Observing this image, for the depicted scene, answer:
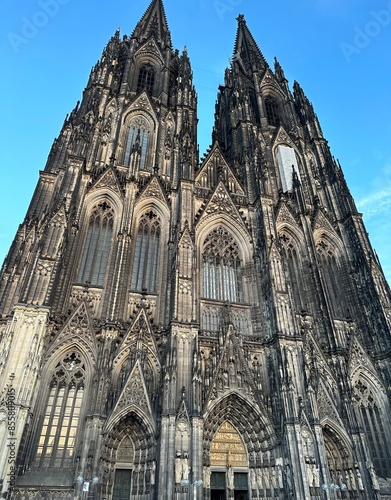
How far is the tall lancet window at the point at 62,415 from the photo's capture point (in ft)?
49.7

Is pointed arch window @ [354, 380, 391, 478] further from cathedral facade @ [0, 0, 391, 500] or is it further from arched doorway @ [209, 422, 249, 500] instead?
arched doorway @ [209, 422, 249, 500]

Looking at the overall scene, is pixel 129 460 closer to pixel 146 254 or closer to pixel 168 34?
pixel 146 254

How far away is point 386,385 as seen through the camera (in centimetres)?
2059

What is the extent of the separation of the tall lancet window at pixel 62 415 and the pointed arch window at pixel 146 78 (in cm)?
2406

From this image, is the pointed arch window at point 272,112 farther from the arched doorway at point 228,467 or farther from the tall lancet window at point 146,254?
Result: the arched doorway at point 228,467

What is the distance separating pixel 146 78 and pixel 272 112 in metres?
12.5

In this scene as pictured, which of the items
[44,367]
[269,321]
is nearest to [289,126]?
[269,321]

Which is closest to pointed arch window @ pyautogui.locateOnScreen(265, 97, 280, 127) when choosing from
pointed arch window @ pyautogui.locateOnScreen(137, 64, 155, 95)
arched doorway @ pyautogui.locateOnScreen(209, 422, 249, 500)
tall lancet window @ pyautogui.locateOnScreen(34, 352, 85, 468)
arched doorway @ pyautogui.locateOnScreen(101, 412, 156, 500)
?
pointed arch window @ pyautogui.locateOnScreen(137, 64, 155, 95)

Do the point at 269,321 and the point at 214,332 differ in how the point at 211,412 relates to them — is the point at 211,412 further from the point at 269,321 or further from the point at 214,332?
the point at 269,321

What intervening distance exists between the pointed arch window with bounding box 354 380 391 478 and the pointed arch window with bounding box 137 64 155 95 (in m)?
27.5

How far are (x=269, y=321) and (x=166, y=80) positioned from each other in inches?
919

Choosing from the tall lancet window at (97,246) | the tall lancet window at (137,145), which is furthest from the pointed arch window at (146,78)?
the tall lancet window at (97,246)

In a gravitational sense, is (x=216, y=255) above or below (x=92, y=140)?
below

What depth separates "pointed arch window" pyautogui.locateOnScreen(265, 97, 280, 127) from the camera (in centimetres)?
3533
